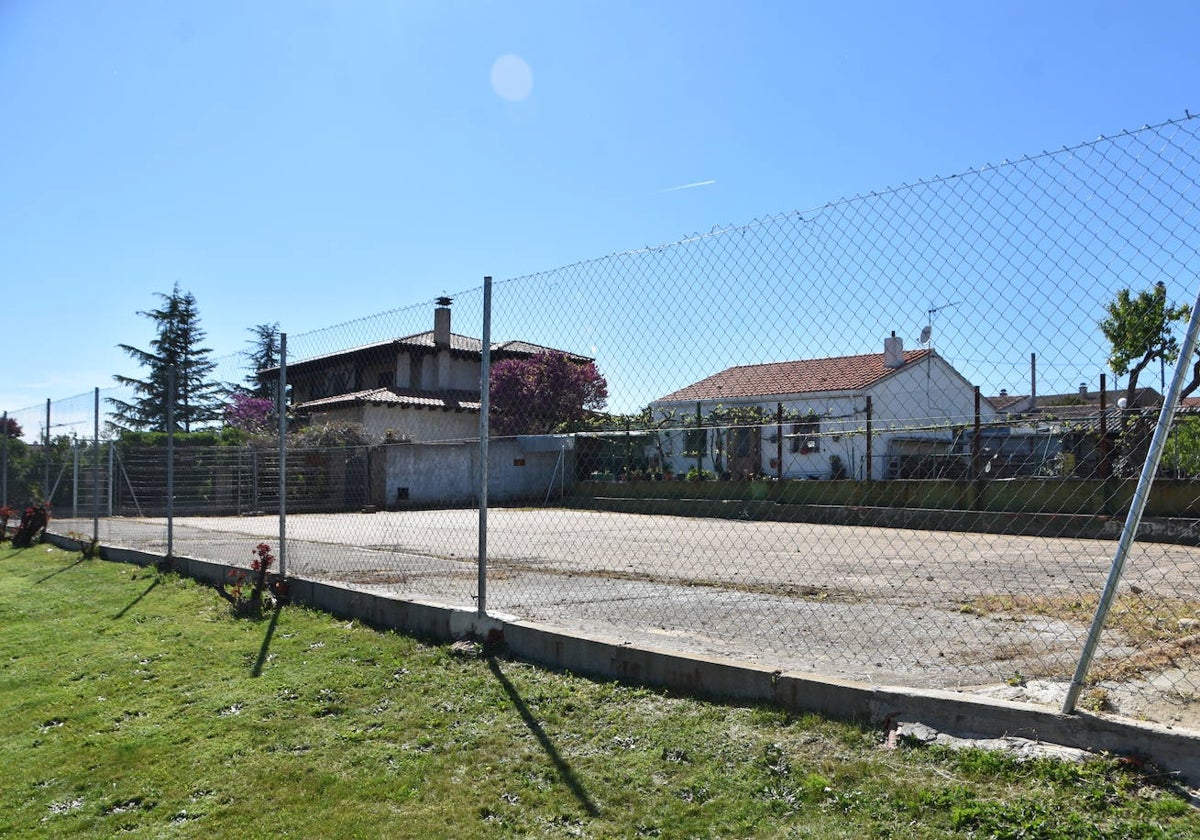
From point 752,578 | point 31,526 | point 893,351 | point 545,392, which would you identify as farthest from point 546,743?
point 31,526

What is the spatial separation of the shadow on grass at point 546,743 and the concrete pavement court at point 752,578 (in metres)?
0.92

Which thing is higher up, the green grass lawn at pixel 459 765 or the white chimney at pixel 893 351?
the white chimney at pixel 893 351

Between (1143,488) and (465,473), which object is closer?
(1143,488)

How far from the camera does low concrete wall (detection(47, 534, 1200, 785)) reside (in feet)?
10.2

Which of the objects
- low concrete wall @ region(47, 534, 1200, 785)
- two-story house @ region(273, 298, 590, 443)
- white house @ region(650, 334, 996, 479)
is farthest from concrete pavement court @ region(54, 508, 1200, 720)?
two-story house @ region(273, 298, 590, 443)

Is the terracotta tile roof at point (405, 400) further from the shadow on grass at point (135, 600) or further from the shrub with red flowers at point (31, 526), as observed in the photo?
the shadow on grass at point (135, 600)

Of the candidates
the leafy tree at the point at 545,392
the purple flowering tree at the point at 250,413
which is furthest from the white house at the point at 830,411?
the purple flowering tree at the point at 250,413

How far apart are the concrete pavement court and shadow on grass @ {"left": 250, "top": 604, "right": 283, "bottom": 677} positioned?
74cm

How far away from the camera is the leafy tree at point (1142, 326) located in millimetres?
3338

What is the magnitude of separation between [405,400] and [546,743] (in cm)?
2362

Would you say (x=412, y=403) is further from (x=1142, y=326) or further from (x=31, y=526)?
(x=1142, y=326)

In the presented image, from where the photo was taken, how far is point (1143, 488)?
3066 mm

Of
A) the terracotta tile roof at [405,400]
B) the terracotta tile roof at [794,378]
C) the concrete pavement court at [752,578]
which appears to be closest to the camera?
the terracotta tile roof at [794,378]

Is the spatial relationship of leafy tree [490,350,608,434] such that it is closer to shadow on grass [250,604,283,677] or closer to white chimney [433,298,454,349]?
white chimney [433,298,454,349]
